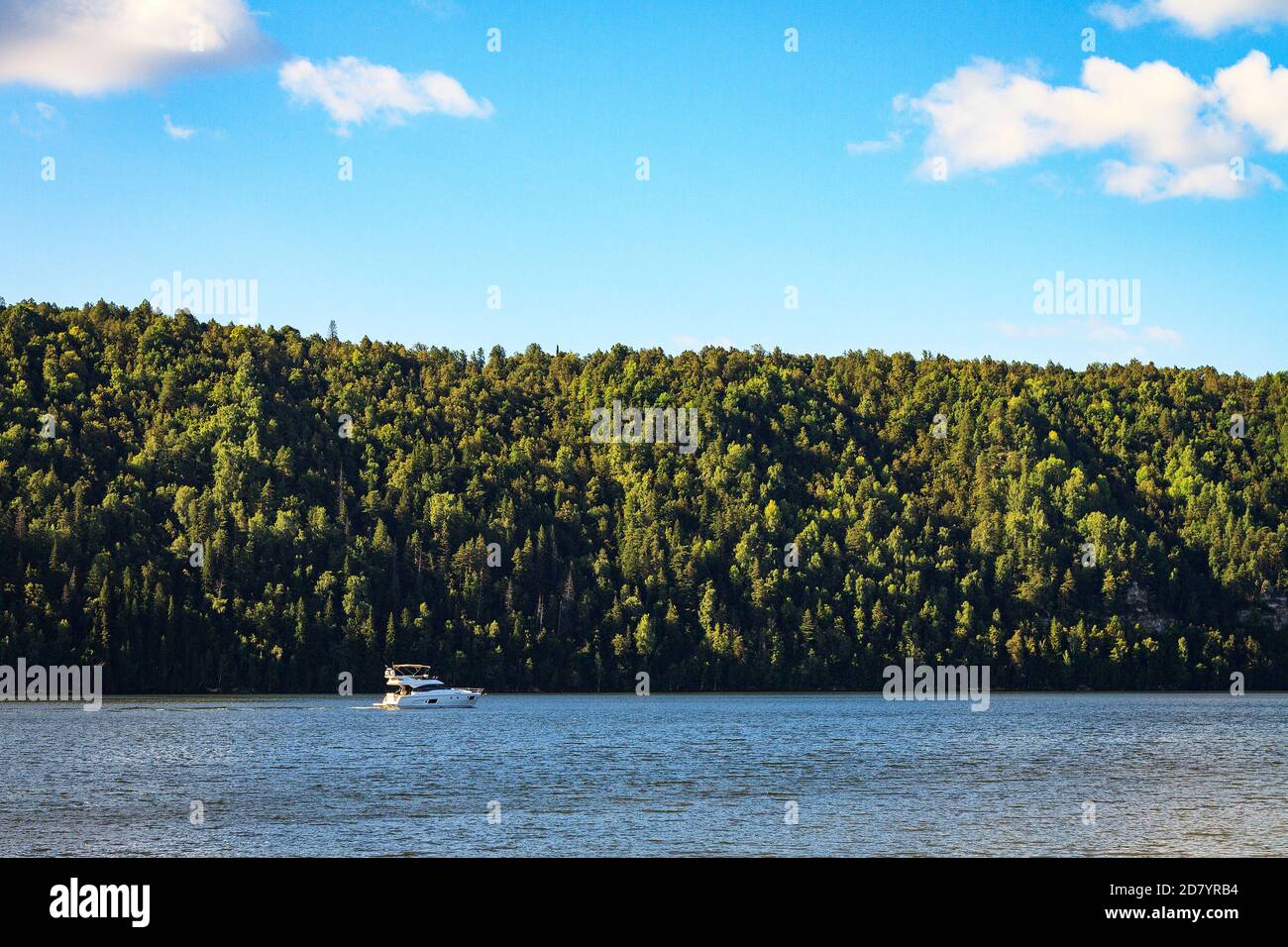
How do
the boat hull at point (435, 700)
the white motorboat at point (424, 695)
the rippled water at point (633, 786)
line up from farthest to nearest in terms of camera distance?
the white motorboat at point (424, 695) → the boat hull at point (435, 700) → the rippled water at point (633, 786)

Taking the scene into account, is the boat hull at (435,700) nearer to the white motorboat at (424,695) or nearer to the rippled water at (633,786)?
the white motorboat at (424,695)

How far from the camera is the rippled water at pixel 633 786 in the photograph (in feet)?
189

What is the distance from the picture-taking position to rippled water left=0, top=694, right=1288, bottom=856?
5753 centimetres

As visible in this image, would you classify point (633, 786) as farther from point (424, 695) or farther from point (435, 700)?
point (435, 700)

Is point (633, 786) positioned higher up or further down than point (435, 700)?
higher up

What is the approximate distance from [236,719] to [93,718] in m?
13.5

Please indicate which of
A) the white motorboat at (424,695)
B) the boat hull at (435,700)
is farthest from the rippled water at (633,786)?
the white motorboat at (424,695)

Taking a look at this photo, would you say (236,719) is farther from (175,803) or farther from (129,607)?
(175,803)

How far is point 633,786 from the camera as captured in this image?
7881 cm

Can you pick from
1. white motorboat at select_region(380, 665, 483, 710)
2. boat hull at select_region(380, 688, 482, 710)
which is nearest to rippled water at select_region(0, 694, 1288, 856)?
boat hull at select_region(380, 688, 482, 710)

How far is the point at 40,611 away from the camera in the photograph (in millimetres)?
192500

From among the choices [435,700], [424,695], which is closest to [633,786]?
[424,695]
